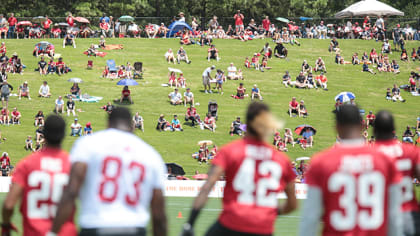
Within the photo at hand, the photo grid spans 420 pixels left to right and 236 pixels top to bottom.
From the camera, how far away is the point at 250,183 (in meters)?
5.29

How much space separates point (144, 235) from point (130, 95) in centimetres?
3196

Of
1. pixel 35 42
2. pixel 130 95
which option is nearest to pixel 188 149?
pixel 130 95

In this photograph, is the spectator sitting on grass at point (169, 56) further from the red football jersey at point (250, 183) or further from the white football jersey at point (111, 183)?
the white football jersey at point (111, 183)

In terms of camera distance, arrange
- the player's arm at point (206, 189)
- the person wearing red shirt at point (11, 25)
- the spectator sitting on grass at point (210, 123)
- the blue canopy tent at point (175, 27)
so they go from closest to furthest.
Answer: the player's arm at point (206, 189) → the spectator sitting on grass at point (210, 123) → the person wearing red shirt at point (11, 25) → the blue canopy tent at point (175, 27)

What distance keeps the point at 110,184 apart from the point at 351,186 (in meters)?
1.63

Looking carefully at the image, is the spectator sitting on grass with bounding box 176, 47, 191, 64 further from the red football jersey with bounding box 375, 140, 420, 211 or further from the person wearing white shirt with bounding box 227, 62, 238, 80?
the red football jersey with bounding box 375, 140, 420, 211

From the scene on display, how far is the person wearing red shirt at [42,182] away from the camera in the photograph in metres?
5.35

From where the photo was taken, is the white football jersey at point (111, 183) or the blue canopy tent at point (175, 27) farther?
the blue canopy tent at point (175, 27)

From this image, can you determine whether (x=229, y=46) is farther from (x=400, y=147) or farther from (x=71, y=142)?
(x=400, y=147)

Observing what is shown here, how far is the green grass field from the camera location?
30.3m

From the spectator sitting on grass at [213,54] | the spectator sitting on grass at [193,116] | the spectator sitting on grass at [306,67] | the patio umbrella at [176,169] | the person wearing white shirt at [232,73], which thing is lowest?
the patio umbrella at [176,169]

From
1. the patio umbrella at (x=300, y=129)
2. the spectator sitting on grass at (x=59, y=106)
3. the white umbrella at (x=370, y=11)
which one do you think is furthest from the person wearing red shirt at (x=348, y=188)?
the white umbrella at (x=370, y=11)

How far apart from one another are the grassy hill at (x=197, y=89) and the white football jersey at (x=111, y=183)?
21.8 m

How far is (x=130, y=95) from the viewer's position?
36375mm
